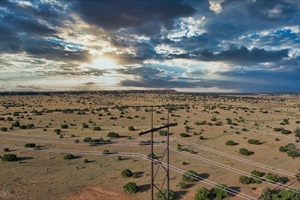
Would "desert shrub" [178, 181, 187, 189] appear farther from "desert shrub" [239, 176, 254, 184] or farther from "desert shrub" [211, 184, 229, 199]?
"desert shrub" [239, 176, 254, 184]

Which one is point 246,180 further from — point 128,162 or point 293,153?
point 128,162

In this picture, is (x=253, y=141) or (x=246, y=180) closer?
(x=246, y=180)

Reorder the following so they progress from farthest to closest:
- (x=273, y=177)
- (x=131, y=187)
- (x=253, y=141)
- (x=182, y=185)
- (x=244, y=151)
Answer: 1. (x=253, y=141)
2. (x=244, y=151)
3. (x=273, y=177)
4. (x=182, y=185)
5. (x=131, y=187)

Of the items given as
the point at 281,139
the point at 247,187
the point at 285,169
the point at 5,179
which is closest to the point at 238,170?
the point at 247,187

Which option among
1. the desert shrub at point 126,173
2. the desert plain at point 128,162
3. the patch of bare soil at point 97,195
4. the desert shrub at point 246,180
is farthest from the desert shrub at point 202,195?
the desert shrub at point 126,173

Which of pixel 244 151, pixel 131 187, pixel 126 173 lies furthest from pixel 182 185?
pixel 244 151

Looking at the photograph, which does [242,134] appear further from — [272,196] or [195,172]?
[272,196]
